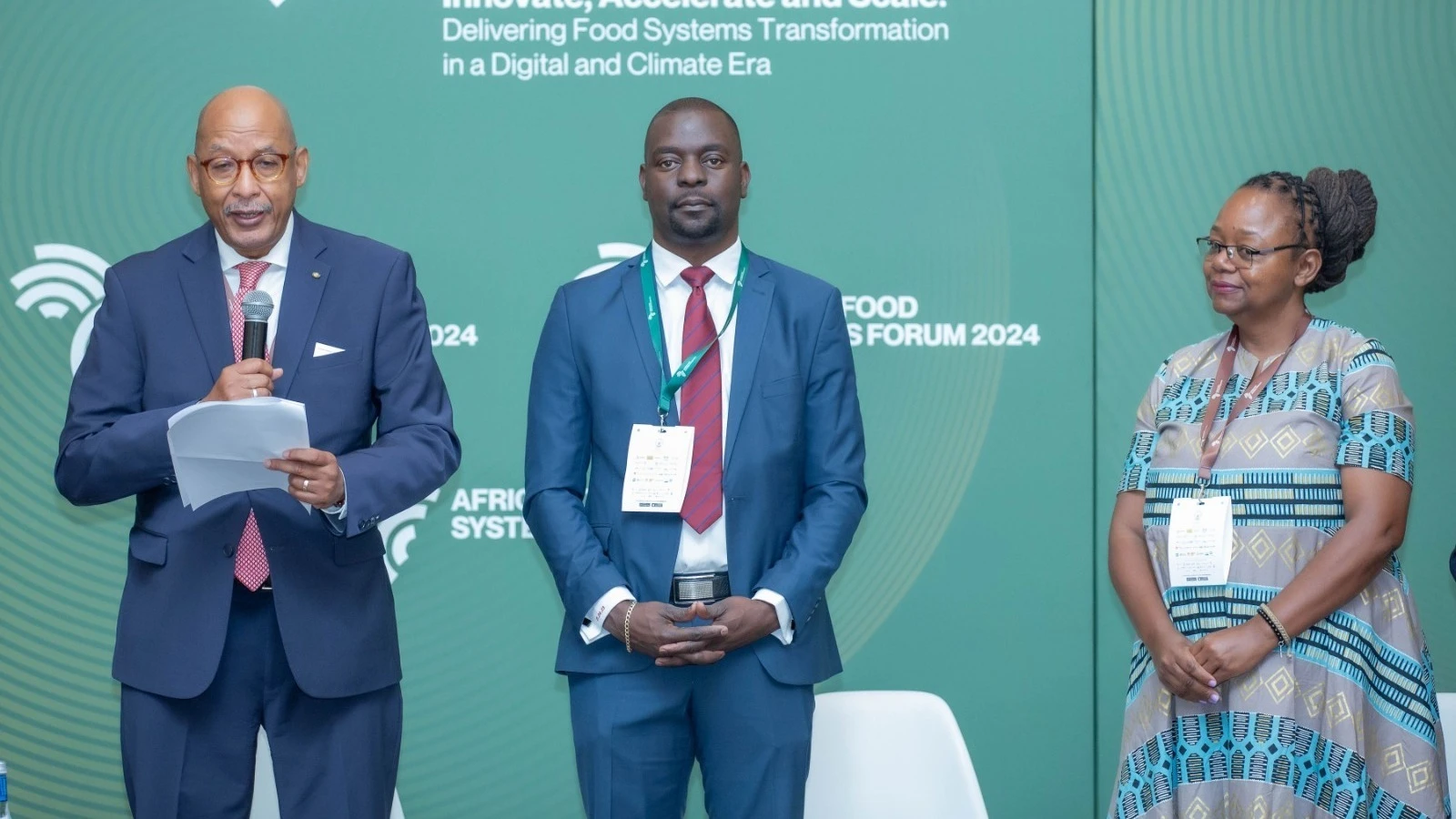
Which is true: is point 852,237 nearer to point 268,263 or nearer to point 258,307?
point 268,263

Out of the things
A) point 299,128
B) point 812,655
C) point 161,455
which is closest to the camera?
point 161,455

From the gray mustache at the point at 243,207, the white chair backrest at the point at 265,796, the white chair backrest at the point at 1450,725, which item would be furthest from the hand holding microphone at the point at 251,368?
the white chair backrest at the point at 1450,725

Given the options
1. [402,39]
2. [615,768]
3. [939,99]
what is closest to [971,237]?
[939,99]

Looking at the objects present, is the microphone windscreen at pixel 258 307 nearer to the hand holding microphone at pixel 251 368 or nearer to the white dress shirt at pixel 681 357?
the hand holding microphone at pixel 251 368

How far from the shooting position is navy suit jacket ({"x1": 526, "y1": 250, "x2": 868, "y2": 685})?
2.81 m

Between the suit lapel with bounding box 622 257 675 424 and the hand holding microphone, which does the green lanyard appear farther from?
the hand holding microphone

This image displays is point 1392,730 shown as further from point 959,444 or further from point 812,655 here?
point 959,444

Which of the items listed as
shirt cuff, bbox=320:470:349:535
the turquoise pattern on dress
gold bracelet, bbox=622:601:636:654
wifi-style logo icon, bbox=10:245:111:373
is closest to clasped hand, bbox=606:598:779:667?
gold bracelet, bbox=622:601:636:654

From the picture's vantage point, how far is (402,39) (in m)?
4.02

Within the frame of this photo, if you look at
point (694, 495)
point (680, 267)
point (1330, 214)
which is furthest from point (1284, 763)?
point (680, 267)

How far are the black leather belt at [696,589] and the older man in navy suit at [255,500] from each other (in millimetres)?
504

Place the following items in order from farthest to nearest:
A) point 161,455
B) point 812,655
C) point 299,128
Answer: point 299,128
point 812,655
point 161,455

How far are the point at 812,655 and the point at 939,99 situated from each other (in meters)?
1.85

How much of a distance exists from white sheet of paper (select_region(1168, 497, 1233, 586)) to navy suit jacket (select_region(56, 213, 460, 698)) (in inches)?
55.8
